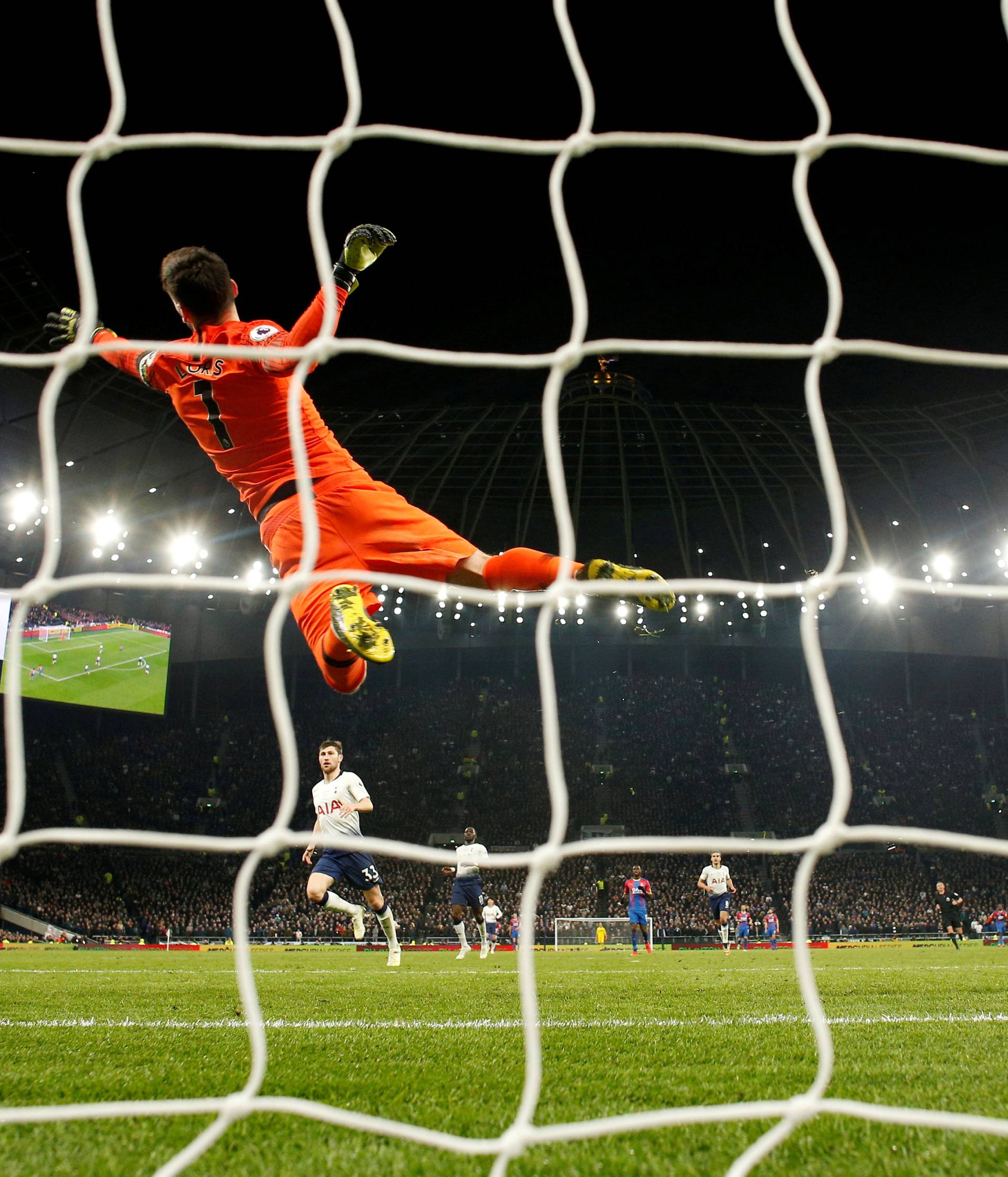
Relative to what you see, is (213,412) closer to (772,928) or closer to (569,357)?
(569,357)

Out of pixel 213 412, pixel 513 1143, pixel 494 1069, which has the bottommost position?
pixel 494 1069

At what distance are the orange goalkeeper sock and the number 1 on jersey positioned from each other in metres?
1.30

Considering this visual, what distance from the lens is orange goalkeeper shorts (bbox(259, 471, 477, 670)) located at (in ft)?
12.0

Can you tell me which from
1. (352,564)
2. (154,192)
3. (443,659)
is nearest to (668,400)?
(154,192)

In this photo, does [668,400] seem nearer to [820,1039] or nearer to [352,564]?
[352,564]

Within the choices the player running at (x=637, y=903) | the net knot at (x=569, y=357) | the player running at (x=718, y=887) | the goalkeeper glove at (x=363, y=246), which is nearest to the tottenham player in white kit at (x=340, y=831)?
the goalkeeper glove at (x=363, y=246)

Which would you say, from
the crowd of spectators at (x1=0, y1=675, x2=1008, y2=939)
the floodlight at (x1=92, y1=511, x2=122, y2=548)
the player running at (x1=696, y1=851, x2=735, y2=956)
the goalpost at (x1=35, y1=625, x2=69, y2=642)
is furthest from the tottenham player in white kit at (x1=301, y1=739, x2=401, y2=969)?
the goalpost at (x1=35, y1=625, x2=69, y2=642)

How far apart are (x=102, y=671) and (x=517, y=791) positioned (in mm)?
12759

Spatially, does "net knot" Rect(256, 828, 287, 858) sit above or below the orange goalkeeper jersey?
below

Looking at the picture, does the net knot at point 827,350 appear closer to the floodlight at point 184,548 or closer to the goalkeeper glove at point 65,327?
the goalkeeper glove at point 65,327

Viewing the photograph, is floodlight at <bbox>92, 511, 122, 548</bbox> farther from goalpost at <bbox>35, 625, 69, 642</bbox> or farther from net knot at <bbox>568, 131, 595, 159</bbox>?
net knot at <bbox>568, 131, 595, 159</bbox>

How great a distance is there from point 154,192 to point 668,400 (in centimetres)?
1214

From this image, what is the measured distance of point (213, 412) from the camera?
151 inches

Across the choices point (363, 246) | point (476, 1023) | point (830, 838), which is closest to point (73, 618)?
point (476, 1023)
